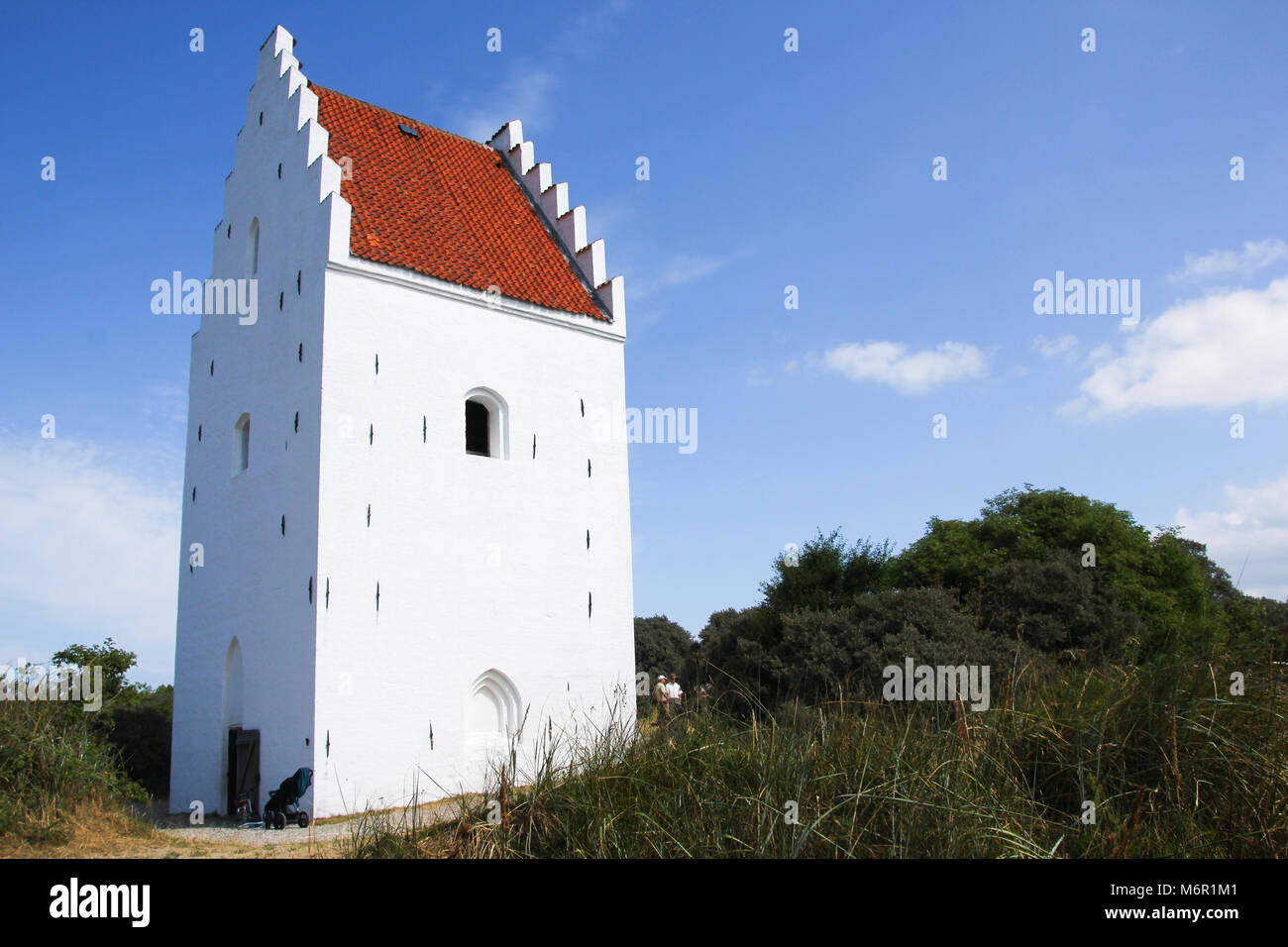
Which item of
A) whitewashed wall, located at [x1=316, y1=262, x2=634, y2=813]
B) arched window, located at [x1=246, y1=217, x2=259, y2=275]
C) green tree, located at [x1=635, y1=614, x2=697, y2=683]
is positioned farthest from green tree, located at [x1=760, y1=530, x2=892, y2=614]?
green tree, located at [x1=635, y1=614, x2=697, y2=683]

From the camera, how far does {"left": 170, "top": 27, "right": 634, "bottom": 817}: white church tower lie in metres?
13.8

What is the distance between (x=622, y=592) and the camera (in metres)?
16.9

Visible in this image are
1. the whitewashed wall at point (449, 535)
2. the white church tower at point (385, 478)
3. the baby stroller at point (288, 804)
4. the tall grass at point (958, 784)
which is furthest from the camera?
the white church tower at point (385, 478)

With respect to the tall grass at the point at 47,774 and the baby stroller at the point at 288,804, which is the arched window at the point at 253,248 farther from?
the baby stroller at the point at 288,804

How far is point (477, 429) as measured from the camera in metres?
16.5

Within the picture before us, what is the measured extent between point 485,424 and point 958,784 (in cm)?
1217

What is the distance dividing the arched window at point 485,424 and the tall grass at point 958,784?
9.81 m

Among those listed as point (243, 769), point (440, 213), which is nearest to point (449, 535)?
point (243, 769)

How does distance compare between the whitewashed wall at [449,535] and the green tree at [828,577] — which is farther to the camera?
the green tree at [828,577]

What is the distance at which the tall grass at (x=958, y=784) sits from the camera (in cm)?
520

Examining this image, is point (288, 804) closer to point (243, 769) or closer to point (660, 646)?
point (243, 769)

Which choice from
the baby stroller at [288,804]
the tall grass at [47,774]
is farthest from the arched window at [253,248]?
the baby stroller at [288,804]

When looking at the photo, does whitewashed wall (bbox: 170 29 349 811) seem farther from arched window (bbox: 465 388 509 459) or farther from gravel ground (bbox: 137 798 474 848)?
arched window (bbox: 465 388 509 459)
